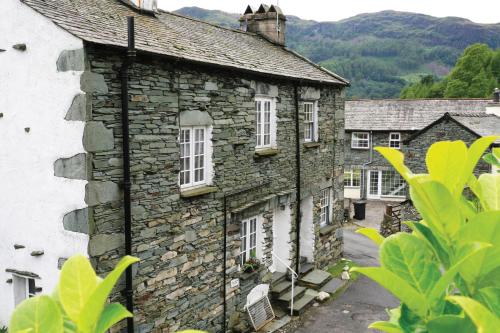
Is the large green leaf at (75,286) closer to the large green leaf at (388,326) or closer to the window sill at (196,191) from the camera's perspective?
the large green leaf at (388,326)

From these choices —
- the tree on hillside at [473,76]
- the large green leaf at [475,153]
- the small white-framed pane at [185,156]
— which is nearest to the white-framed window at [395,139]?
the small white-framed pane at [185,156]

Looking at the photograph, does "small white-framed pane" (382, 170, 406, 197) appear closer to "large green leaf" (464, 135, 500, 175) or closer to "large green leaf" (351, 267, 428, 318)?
"large green leaf" (464, 135, 500, 175)

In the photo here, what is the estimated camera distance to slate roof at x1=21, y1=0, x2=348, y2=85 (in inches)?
308

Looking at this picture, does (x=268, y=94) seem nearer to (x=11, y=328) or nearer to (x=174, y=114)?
(x=174, y=114)

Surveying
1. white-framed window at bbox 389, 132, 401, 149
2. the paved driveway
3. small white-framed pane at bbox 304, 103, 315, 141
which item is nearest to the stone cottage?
the paved driveway

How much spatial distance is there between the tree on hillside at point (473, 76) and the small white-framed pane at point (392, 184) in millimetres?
30681

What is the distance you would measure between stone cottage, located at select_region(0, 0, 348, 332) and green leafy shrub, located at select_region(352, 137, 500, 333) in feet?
21.3

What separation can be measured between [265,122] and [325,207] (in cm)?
497

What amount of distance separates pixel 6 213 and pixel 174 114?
3290 millimetres

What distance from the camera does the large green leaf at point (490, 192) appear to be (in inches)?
66.0

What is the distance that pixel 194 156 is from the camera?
9852 millimetres

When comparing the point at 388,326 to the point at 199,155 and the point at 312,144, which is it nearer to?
the point at 199,155

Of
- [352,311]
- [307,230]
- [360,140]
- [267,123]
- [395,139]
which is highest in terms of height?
[267,123]

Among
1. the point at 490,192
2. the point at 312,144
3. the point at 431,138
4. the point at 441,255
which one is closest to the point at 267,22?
the point at 312,144
